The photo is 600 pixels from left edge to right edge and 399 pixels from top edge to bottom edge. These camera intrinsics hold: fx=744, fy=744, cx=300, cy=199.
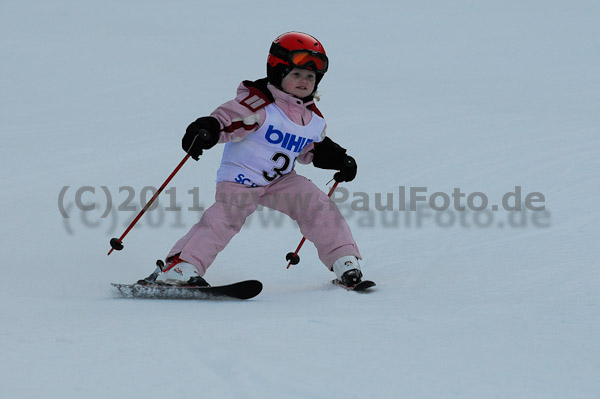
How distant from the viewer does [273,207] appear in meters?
4.20

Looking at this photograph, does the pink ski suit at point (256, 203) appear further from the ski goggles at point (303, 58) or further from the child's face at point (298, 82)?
the ski goggles at point (303, 58)

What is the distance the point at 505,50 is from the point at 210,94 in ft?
24.5

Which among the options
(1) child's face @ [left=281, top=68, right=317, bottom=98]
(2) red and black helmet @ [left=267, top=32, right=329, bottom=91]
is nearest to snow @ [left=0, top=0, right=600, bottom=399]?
(1) child's face @ [left=281, top=68, right=317, bottom=98]

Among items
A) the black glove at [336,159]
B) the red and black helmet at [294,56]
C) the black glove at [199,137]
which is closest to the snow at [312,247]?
the black glove at [336,159]

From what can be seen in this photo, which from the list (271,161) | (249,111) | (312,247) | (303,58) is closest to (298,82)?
(303,58)

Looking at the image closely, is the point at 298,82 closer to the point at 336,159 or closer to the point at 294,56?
the point at 294,56

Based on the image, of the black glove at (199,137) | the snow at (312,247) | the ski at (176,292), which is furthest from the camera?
the black glove at (199,137)

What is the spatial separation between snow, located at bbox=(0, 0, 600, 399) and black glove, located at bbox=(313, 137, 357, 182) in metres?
0.59

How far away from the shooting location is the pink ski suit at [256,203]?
3.88m

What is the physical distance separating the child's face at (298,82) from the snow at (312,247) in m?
1.07

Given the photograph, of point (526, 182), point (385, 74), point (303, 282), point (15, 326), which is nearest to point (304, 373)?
point (15, 326)

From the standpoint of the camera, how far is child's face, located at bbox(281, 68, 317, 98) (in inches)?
157

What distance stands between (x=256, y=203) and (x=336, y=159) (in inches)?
21.6

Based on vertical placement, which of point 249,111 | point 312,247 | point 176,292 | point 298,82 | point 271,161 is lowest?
point 176,292
